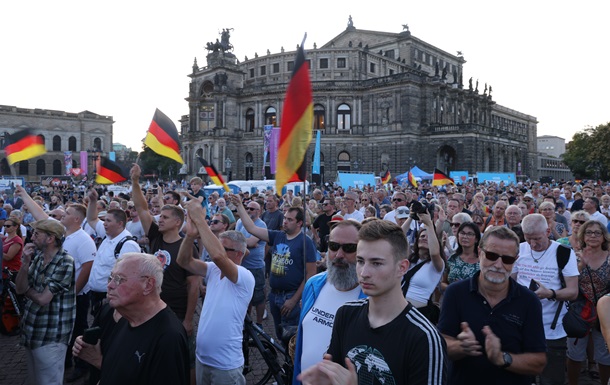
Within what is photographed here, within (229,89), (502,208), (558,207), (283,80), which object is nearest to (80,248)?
(502,208)

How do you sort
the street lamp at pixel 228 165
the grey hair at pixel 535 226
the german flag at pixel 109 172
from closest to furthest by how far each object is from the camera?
1. the grey hair at pixel 535 226
2. the german flag at pixel 109 172
3. the street lamp at pixel 228 165

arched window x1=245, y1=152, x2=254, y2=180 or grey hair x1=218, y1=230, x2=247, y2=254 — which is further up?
arched window x1=245, y1=152, x2=254, y2=180

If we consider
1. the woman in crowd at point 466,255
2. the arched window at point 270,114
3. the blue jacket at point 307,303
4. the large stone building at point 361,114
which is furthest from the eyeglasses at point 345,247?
the arched window at point 270,114

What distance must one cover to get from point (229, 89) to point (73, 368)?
54.7 metres

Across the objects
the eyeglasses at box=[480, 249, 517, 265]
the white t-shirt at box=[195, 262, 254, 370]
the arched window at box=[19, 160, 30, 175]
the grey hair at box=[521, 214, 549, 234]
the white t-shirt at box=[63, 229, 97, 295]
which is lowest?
the white t-shirt at box=[195, 262, 254, 370]

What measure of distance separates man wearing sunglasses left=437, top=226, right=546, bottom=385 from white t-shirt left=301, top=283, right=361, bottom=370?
763 millimetres

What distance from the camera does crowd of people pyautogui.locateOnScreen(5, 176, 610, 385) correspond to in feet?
8.07

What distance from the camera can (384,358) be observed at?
231 centimetres

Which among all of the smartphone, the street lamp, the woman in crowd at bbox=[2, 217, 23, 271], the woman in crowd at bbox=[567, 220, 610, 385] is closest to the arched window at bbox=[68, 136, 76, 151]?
the street lamp

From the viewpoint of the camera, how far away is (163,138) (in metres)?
7.55

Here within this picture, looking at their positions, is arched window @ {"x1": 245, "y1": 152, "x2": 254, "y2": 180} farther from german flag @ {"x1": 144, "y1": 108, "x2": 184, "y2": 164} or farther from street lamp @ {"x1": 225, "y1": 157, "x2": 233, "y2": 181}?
german flag @ {"x1": 144, "y1": 108, "x2": 184, "y2": 164}

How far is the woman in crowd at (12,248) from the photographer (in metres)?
6.73

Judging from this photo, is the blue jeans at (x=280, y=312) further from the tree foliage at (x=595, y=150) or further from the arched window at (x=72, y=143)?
the arched window at (x=72, y=143)

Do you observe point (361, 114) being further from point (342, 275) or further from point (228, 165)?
point (342, 275)
